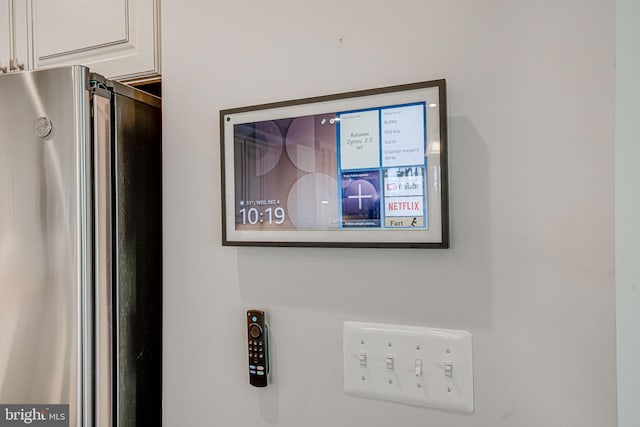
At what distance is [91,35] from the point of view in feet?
3.58

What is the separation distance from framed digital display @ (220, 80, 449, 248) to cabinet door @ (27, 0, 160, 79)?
1.12ft

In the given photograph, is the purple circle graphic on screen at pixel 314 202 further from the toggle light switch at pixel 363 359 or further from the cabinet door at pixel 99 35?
the cabinet door at pixel 99 35

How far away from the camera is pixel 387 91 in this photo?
0.79m

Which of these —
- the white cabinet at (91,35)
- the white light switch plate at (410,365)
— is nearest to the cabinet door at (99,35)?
the white cabinet at (91,35)

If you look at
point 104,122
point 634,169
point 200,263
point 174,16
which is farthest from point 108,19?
point 634,169

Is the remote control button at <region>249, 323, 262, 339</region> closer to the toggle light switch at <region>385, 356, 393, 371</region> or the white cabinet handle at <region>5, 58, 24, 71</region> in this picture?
the toggle light switch at <region>385, 356, 393, 371</region>

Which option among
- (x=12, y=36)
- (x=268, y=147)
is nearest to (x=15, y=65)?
(x=12, y=36)

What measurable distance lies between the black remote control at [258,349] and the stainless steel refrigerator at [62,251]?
30cm

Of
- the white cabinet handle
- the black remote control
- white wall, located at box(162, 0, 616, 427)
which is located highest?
the white cabinet handle

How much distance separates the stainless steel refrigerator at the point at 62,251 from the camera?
836 millimetres

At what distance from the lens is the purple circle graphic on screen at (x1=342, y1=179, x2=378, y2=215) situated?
2.61 feet

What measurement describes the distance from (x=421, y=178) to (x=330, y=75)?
0.31 meters

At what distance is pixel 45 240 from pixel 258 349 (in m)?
0.52

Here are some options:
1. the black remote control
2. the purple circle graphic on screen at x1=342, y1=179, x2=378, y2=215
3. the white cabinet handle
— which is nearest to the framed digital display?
the purple circle graphic on screen at x1=342, y1=179, x2=378, y2=215
